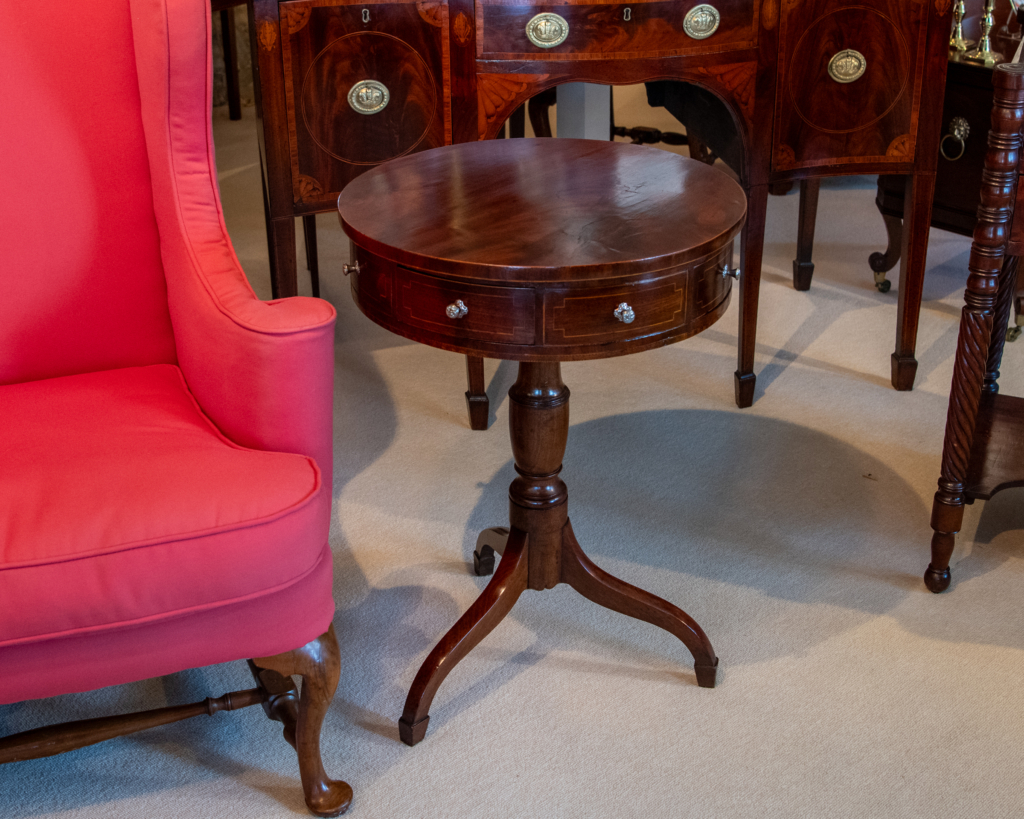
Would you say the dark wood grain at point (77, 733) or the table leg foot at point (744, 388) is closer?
the dark wood grain at point (77, 733)

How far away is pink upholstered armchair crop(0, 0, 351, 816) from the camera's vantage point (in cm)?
140

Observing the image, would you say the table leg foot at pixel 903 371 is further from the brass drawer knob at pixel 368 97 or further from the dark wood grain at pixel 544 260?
the brass drawer knob at pixel 368 97

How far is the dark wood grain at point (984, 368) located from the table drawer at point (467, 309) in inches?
36.1

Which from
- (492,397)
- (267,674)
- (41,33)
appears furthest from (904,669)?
(41,33)

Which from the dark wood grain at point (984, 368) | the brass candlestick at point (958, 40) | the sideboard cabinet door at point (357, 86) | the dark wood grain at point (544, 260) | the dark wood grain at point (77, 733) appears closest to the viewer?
the dark wood grain at point (544, 260)

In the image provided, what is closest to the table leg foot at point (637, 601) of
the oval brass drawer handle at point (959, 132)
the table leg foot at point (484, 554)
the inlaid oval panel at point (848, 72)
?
the table leg foot at point (484, 554)

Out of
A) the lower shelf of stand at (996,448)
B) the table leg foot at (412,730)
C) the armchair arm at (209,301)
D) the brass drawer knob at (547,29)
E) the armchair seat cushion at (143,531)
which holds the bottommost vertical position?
the table leg foot at (412,730)

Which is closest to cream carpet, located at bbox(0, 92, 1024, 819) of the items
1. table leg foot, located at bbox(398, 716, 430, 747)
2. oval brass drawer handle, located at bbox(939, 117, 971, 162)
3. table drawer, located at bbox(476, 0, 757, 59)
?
table leg foot, located at bbox(398, 716, 430, 747)

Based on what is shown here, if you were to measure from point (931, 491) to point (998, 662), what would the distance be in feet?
1.86

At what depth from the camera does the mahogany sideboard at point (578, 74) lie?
7.70ft

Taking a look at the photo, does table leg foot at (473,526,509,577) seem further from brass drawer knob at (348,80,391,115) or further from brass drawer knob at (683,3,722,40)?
brass drawer knob at (683,3,722,40)

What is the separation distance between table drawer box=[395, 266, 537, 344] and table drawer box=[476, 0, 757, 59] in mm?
1020

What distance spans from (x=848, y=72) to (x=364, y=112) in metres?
1.12

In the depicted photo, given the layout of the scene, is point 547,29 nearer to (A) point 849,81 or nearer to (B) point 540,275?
(A) point 849,81
